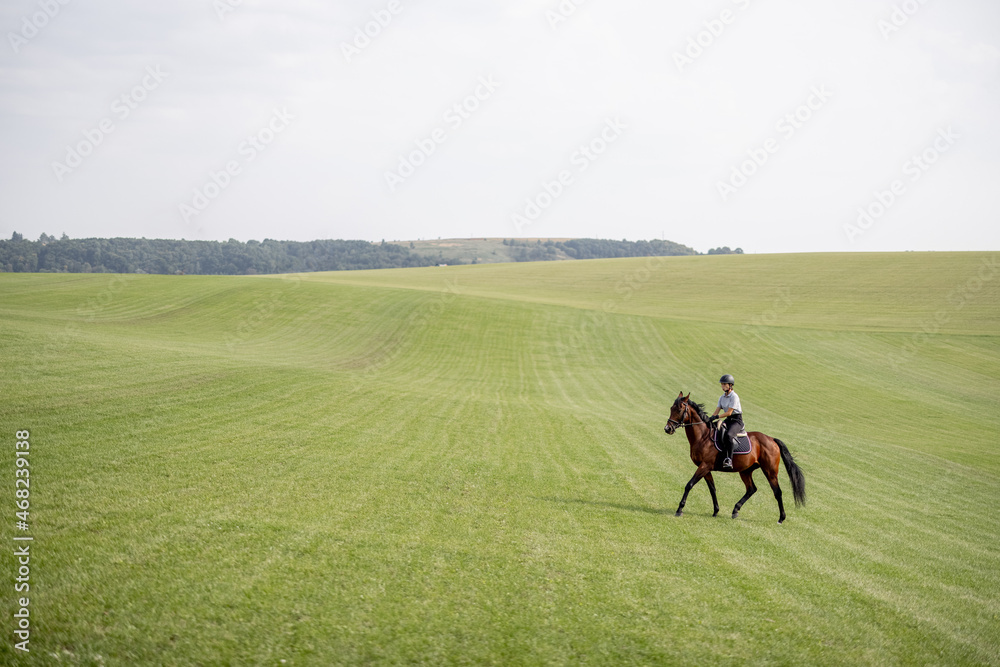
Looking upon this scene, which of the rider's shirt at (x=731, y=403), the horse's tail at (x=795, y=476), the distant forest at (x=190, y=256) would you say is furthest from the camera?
the distant forest at (x=190, y=256)

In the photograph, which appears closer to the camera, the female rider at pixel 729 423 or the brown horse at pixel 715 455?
the female rider at pixel 729 423

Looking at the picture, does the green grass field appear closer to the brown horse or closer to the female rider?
the brown horse

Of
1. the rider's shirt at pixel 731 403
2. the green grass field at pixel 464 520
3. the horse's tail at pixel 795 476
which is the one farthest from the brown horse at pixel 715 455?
the green grass field at pixel 464 520

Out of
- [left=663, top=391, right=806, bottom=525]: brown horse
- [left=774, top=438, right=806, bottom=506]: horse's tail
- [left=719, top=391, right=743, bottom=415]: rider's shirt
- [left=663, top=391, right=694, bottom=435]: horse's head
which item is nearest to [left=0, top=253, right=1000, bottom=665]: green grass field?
[left=774, top=438, right=806, bottom=506]: horse's tail

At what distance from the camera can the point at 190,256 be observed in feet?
427

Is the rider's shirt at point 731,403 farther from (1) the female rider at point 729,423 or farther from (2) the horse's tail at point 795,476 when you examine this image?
(2) the horse's tail at point 795,476

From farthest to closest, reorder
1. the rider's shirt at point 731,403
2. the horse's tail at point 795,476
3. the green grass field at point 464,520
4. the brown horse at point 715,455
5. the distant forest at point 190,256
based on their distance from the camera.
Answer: the distant forest at point 190,256 → the horse's tail at point 795,476 → the brown horse at point 715,455 → the rider's shirt at point 731,403 → the green grass field at point 464,520

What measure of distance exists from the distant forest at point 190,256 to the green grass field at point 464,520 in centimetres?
9374

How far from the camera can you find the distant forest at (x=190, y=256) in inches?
4208

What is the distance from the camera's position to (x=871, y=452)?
22.6m

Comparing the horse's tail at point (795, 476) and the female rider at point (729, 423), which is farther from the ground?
the female rider at point (729, 423)

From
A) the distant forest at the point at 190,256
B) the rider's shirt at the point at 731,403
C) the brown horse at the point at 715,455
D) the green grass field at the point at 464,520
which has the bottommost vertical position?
the green grass field at the point at 464,520

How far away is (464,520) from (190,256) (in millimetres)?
137728

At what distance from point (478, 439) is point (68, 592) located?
518 inches
